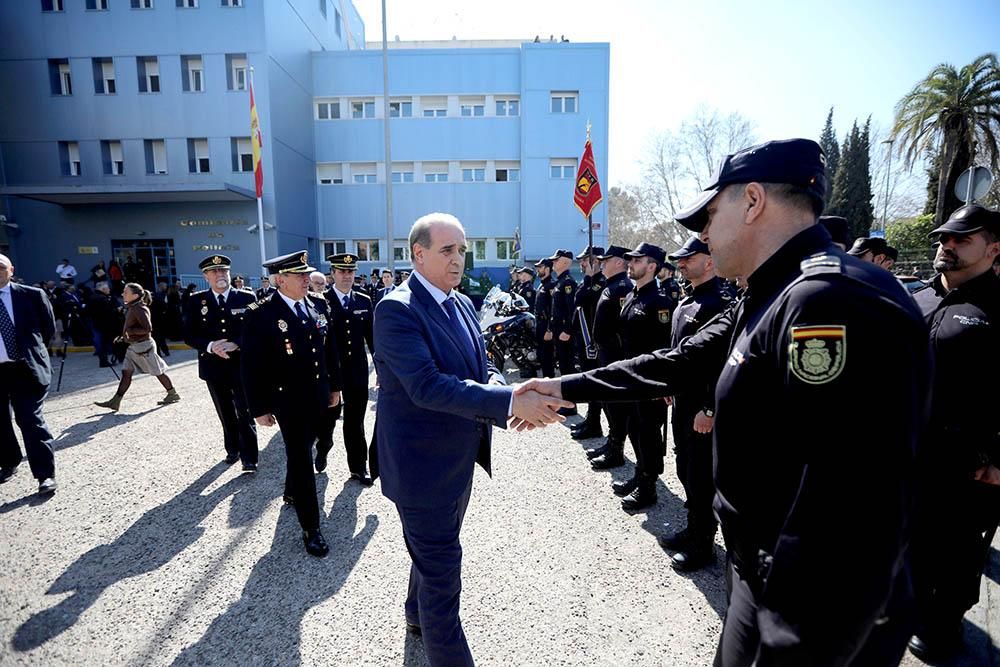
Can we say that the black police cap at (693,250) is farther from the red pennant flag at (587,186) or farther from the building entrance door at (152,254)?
the building entrance door at (152,254)

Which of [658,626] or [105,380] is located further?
[105,380]

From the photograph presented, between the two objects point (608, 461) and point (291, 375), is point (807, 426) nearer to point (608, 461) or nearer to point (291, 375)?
point (291, 375)

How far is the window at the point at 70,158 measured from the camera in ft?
→ 72.2

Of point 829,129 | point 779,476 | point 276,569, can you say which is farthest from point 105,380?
point 829,129

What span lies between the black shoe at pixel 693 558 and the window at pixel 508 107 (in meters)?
26.3

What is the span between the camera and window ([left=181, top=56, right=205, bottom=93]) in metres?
21.5

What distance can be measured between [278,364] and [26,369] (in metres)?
3.12

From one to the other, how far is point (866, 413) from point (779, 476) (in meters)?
0.30

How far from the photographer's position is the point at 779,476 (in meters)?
1.27

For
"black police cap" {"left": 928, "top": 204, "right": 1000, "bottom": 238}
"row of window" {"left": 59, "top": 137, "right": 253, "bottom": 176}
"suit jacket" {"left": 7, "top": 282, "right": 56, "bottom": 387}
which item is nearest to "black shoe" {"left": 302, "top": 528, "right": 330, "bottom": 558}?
"suit jacket" {"left": 7, "top": 282, "right": 56, "bottom": 387}

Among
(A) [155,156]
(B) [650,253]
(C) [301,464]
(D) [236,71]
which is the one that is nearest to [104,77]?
(A) [155,156]

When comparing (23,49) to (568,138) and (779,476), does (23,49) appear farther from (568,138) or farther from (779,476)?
(779,476)

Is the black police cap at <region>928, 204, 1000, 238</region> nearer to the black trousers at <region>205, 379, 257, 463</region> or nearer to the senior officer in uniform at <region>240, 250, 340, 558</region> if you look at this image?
the senior officer in uniform at <region>240, 250, 340, 558</region>

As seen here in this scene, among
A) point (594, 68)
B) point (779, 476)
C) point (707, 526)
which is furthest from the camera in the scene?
point (594, 68)
